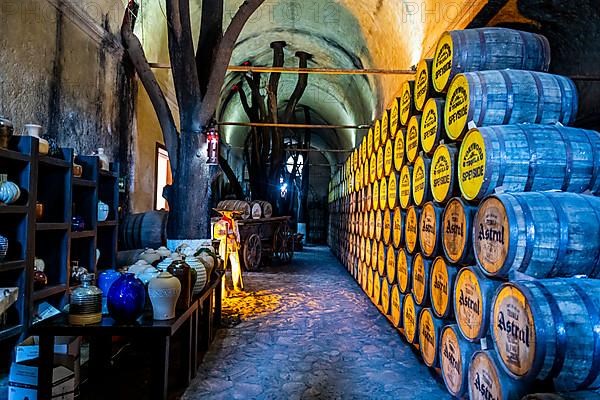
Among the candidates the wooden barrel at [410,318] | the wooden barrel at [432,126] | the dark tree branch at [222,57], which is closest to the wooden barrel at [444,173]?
the wooden barrel at [432,126]

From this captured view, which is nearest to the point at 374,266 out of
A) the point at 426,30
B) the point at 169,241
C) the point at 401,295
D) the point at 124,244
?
the point at 401,295

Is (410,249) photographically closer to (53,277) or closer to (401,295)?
(401,295)

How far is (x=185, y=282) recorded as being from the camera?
256 cm

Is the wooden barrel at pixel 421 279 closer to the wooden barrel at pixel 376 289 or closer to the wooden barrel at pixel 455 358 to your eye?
the wooden barrel at pixel 455 358

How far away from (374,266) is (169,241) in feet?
7.93

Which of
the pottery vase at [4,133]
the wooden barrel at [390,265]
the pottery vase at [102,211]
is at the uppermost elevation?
the pottery vase at [4,133]

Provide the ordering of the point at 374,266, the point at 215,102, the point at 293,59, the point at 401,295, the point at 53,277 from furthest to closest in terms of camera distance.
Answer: the point at 293,59 → the point at 374,266 → the point at 215,102 → the point at 401,295 → the point at 53,277

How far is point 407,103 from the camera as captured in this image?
12.9ft

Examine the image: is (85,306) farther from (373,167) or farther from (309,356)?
(373,167)

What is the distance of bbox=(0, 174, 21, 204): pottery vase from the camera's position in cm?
267

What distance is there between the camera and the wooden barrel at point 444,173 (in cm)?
274

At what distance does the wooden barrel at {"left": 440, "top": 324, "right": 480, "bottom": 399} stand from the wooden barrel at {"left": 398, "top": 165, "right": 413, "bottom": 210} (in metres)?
1.34

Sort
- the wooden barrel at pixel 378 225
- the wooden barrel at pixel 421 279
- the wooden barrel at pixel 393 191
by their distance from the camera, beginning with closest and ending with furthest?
the wooden barrel at pixel 421 279 → the wooden barrel at pixel 393 191 → the wooden barrel at pixel 378 225

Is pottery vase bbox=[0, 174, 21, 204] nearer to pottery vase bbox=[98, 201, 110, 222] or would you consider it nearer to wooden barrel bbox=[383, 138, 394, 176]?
pottery vase bbox=[98, 201, 110, 222]
